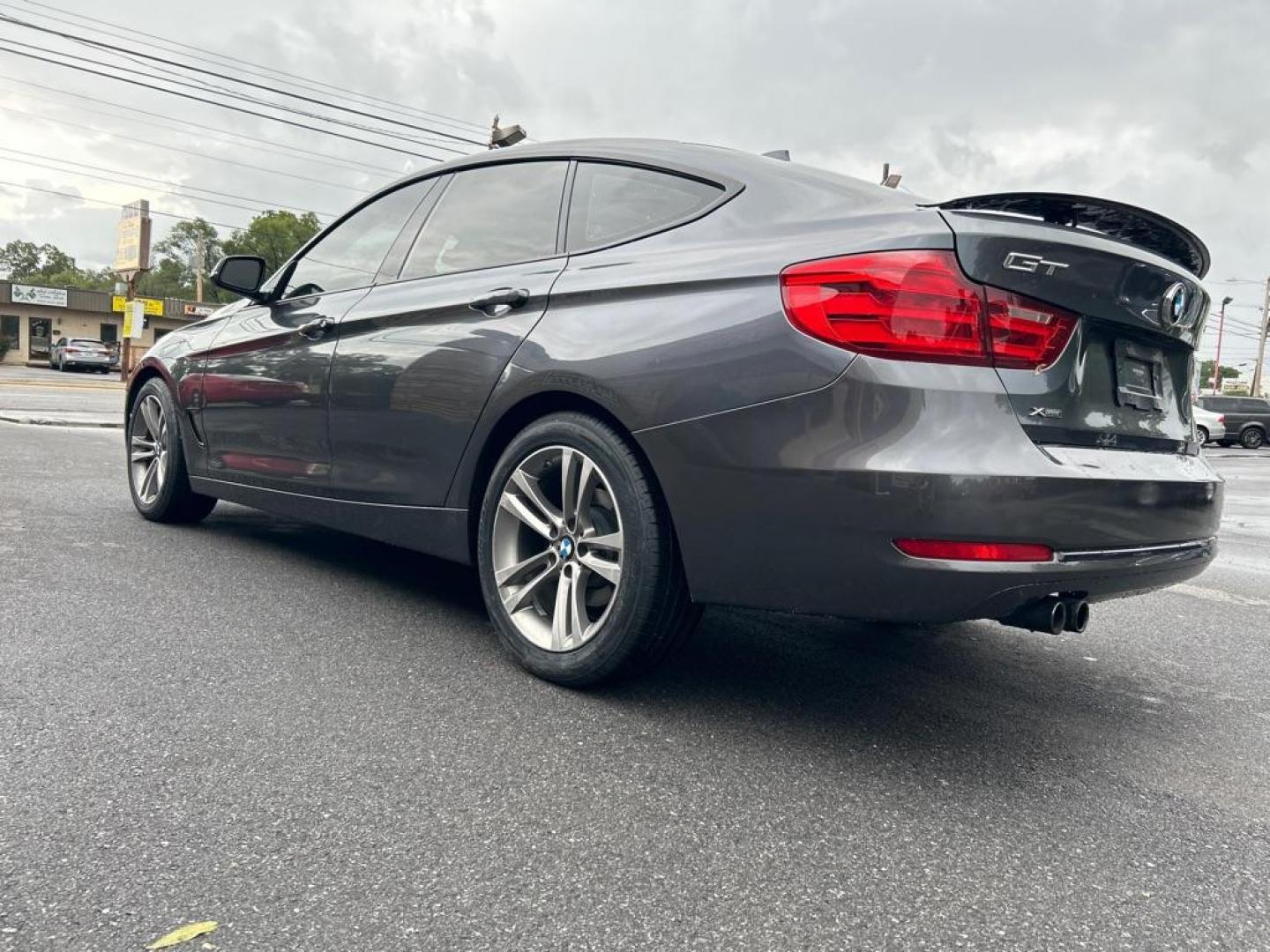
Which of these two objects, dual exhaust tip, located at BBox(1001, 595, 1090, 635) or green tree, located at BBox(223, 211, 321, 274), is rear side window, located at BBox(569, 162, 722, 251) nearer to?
dual exhaust tip, located at BBox(1001, 595, 1090, 635)

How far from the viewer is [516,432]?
10.1ft

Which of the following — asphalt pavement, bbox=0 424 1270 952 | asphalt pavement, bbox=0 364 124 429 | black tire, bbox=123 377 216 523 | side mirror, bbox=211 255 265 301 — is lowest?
asphalt pavement, bbox=0 424 1270 952

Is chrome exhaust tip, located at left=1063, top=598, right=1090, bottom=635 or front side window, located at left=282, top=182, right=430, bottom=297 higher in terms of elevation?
front side window, located at left=282, top=182, right=430, bottom=297

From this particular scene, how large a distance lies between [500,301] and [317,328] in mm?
1155

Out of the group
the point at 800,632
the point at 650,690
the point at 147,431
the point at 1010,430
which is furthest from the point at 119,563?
the point at 1010,430

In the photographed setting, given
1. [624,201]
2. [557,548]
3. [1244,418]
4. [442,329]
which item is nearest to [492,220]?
[442,329]

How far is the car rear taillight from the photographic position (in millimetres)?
2240

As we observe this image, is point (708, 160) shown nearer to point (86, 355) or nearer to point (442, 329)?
point (442, 329)

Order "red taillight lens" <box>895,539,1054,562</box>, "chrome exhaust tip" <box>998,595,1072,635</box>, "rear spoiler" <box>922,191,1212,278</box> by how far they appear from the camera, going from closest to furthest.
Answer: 1. "red taillight lens" <box>895,539,1054,562</box>
2. "chrome exhaust tip" <box>998,595,1072,635</box>
3. "rear spoiler" <box>922,191,1212,278</box>

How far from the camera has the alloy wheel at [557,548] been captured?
2729 mm

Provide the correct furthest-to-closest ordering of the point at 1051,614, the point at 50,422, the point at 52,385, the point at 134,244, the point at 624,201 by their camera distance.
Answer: the point at 134,244 → the point at 52,385 → the point at 50,422 → the point at 624,201 → the point at 1051,614

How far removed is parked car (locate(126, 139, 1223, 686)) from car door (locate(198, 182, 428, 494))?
0.34 m

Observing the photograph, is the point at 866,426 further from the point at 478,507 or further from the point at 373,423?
the point at 373,423

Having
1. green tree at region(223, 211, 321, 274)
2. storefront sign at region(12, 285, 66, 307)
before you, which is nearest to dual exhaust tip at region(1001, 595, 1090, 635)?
storefront sign at region(12, 285, 66, 307)
